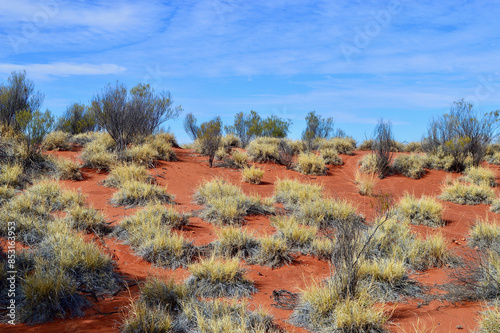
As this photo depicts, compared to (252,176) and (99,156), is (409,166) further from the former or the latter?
(99,156)

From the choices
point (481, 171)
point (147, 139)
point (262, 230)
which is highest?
point (147, 139)

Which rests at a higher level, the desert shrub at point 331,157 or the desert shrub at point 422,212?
the desert shrub at point 331,157

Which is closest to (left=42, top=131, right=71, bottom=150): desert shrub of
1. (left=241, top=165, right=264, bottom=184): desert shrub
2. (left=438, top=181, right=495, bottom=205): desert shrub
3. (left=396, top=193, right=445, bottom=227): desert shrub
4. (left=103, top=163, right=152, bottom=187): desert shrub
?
(left=103, top=163, right=152, bottom=187): desert shrub

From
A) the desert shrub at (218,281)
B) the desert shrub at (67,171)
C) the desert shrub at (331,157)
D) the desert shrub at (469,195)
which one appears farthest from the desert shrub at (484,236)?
the desert shrub at (67,171)

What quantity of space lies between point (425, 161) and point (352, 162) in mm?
2981

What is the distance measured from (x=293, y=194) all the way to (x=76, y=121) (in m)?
16.5

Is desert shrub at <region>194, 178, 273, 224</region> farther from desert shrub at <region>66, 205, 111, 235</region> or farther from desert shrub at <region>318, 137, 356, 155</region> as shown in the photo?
desert shrub at <region>318, 137, 356, 155</region>

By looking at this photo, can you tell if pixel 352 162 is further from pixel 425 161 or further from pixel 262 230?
pixel 262 230

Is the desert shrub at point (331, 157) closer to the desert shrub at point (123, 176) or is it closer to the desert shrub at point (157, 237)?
the desert shrub at point (123, 176)

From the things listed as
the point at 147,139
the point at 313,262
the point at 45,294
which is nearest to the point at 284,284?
the point at 313,262

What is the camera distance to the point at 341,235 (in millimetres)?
4336

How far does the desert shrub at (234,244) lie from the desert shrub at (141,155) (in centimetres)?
706

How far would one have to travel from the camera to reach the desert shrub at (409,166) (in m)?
14.0

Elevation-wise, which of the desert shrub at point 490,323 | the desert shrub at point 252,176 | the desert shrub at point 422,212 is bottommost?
the desert shrub at point 490,323
